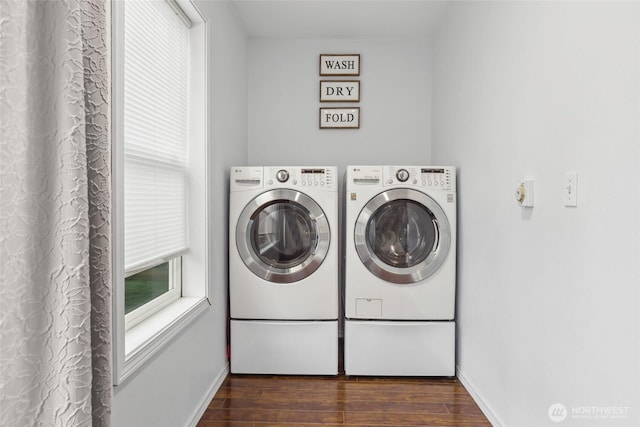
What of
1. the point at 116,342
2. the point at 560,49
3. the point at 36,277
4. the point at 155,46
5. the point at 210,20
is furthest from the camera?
the point at 210,20

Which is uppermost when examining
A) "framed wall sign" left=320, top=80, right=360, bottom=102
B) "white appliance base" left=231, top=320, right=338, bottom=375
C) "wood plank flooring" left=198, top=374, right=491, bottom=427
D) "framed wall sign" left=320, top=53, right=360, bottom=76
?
"framed wall sign" left=320, top=53, right=360, bottom=76

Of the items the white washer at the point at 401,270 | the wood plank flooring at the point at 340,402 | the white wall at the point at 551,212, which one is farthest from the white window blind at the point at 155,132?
the white wall at the point at 551,212

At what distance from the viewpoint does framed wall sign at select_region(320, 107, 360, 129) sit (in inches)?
132

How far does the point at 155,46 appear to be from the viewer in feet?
5.75

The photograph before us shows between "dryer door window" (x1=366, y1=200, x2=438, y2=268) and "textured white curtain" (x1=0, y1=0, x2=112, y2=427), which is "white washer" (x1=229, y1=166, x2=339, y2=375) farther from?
"textured white curtain" (x1=0, y1=0, x2=112, y2=427)

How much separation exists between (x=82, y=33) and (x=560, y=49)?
1.49 meters

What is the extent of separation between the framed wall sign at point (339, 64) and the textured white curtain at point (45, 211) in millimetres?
2547

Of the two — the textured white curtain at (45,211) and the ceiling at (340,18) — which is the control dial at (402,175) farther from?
the textured white curtain at (45,211)

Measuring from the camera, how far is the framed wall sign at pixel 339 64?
3.32 m

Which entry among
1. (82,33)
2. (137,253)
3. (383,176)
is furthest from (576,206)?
(137,253)

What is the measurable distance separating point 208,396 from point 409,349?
1.24 meters

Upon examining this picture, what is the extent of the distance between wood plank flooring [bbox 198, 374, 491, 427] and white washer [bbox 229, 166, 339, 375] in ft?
0.41

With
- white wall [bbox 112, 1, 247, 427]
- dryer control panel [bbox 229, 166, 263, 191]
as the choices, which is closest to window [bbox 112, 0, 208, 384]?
white wall [bbox 112, 1, 247, 427]

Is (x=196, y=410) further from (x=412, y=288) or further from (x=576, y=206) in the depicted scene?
(x=576, y=206)
